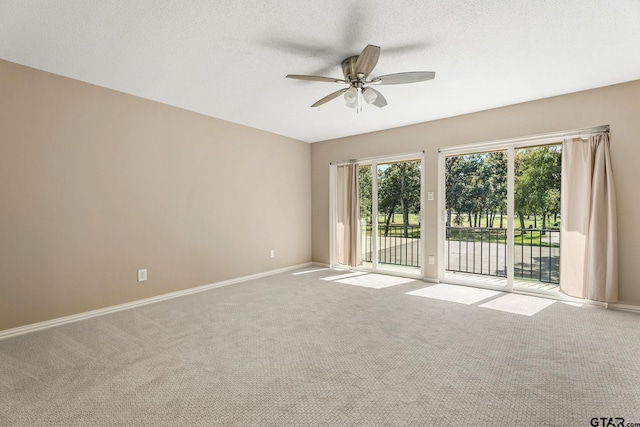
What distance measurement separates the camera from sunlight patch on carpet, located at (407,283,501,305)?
150 inches

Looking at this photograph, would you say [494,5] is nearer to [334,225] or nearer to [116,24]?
[116,24]

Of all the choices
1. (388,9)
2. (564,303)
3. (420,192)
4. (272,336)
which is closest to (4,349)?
(272,336)

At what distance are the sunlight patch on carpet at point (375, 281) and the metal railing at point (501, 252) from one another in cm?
95

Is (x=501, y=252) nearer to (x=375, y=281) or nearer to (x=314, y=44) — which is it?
(x=375, y=281)

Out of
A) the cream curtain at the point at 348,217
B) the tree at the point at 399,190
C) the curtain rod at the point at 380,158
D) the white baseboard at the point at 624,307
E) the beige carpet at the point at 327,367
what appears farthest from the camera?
the cream curtain at the point at 348,217

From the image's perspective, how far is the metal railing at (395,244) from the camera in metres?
5.33

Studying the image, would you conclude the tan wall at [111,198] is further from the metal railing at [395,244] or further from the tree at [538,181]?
the tree at [538,181]

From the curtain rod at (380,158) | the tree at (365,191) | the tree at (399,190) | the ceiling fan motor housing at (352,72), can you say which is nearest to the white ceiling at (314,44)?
the ceiling fan motor housing at (352,72)

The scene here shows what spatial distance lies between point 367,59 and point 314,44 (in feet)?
1.52

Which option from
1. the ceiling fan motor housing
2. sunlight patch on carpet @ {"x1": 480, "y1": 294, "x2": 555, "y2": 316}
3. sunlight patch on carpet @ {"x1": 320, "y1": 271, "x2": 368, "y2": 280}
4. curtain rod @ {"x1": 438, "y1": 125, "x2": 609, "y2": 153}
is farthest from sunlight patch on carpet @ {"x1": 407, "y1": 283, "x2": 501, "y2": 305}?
the ceiling fan motor housing

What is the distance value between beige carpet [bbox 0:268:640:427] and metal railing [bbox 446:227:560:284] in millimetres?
841

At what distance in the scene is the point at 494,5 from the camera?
202cm

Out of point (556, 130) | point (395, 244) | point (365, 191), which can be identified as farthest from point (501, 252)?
point (365, 191)

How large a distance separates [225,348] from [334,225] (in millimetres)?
3650
